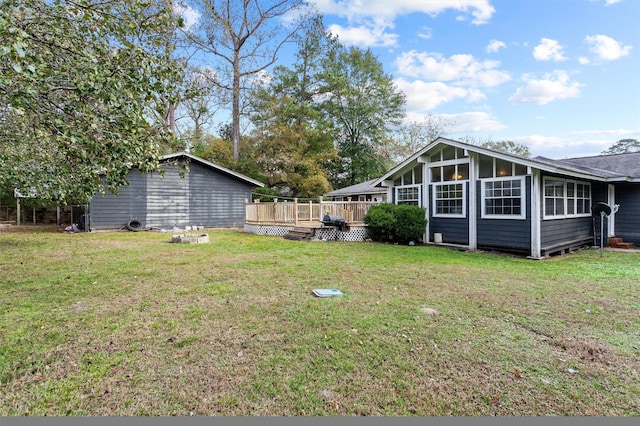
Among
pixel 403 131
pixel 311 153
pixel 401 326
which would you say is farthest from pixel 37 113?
pixel 403 131

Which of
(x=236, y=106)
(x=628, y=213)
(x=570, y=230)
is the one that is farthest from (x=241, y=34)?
(x=628, y=213)

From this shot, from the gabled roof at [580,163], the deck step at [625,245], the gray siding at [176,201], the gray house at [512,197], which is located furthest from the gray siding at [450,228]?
the gray siding at [176,201]

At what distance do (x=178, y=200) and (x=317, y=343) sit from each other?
50.4 feet

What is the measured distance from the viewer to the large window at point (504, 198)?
8594 mm

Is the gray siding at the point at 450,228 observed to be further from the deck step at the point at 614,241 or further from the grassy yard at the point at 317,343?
the deck step at the point at 614,241

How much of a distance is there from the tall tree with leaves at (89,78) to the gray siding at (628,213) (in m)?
14.2

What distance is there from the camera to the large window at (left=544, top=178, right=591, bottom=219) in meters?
8.73

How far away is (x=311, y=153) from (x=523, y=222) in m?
17.7

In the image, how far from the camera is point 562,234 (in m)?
9.23

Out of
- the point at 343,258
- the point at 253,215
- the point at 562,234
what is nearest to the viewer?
the point at 343,258

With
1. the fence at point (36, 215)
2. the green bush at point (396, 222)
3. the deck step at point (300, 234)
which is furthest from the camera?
the fence at point (36, 215)

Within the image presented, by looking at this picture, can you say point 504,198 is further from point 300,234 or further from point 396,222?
point 300,234

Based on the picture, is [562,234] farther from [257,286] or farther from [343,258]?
[257,286]

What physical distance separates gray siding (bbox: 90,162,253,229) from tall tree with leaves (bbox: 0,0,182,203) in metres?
10.9
